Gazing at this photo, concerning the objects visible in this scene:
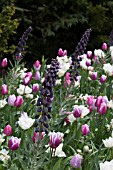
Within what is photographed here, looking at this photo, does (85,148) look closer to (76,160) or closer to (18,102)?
(76,160)

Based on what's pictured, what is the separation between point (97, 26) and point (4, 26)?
1965 millimetres

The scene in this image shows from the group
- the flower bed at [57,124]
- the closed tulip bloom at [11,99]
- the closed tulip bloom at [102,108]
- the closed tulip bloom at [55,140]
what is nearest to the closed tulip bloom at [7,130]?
the flower bed at [57,124]

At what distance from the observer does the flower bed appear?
8.89 feet

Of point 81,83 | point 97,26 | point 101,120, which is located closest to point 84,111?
point 101,120

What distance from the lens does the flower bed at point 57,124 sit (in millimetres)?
2708

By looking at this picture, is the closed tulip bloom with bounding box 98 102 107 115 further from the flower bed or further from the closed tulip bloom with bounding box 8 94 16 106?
the closed tulip bloom with bounding box 8 94 16 106

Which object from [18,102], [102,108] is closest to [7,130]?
[18,102]

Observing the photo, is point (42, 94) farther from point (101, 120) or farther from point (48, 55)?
point (48, 55)

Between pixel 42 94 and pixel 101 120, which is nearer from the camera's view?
pixel 42 94

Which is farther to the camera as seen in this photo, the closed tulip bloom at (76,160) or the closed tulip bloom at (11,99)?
the closed tulip bloom at (11,99)

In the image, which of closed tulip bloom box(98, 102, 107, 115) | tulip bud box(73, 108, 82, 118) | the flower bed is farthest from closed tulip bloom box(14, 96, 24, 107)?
closed tulip bloom box(98, 102, 107, 115)

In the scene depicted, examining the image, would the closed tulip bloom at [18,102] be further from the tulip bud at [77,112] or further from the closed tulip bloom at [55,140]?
the closed tulip bloom at [55,140]

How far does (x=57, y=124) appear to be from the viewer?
363cm

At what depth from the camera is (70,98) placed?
3896 millimetres
